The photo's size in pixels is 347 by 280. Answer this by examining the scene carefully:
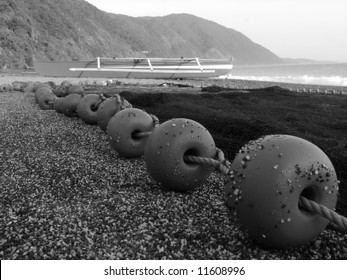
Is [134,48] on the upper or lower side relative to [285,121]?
upper

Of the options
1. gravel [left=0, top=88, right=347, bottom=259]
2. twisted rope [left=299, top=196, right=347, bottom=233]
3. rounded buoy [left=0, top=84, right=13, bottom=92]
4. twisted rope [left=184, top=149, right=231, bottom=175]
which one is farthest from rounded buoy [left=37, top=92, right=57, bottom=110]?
twisted rope [left=299, top=196, right=347, bottom=233]

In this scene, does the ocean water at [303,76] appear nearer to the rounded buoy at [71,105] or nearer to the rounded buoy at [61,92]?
the rounded buoy at [61,92]

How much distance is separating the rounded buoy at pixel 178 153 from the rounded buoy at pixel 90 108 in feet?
14.3

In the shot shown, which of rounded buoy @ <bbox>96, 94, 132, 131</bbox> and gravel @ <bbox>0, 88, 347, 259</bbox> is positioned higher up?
rounded buoy @ <bbox>96, 94, 132, 131</bbox>

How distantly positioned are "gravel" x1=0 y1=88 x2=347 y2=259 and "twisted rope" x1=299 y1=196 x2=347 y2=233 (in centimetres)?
41

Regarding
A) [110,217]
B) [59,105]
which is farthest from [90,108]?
[110,217]

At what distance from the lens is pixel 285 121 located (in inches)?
301

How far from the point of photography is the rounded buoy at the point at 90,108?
8.16m

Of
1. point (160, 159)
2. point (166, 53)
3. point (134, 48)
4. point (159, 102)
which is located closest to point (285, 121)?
point (159, 102)

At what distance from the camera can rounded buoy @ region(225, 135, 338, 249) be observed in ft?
8.74

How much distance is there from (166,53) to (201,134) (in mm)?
189240

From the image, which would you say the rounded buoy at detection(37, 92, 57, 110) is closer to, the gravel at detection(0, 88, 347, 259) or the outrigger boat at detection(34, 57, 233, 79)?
the gravel at detection(0, 88, 347, 259)

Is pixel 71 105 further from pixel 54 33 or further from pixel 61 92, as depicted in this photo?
pixel 54 33

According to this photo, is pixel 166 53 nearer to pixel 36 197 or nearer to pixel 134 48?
pixel 134 48
